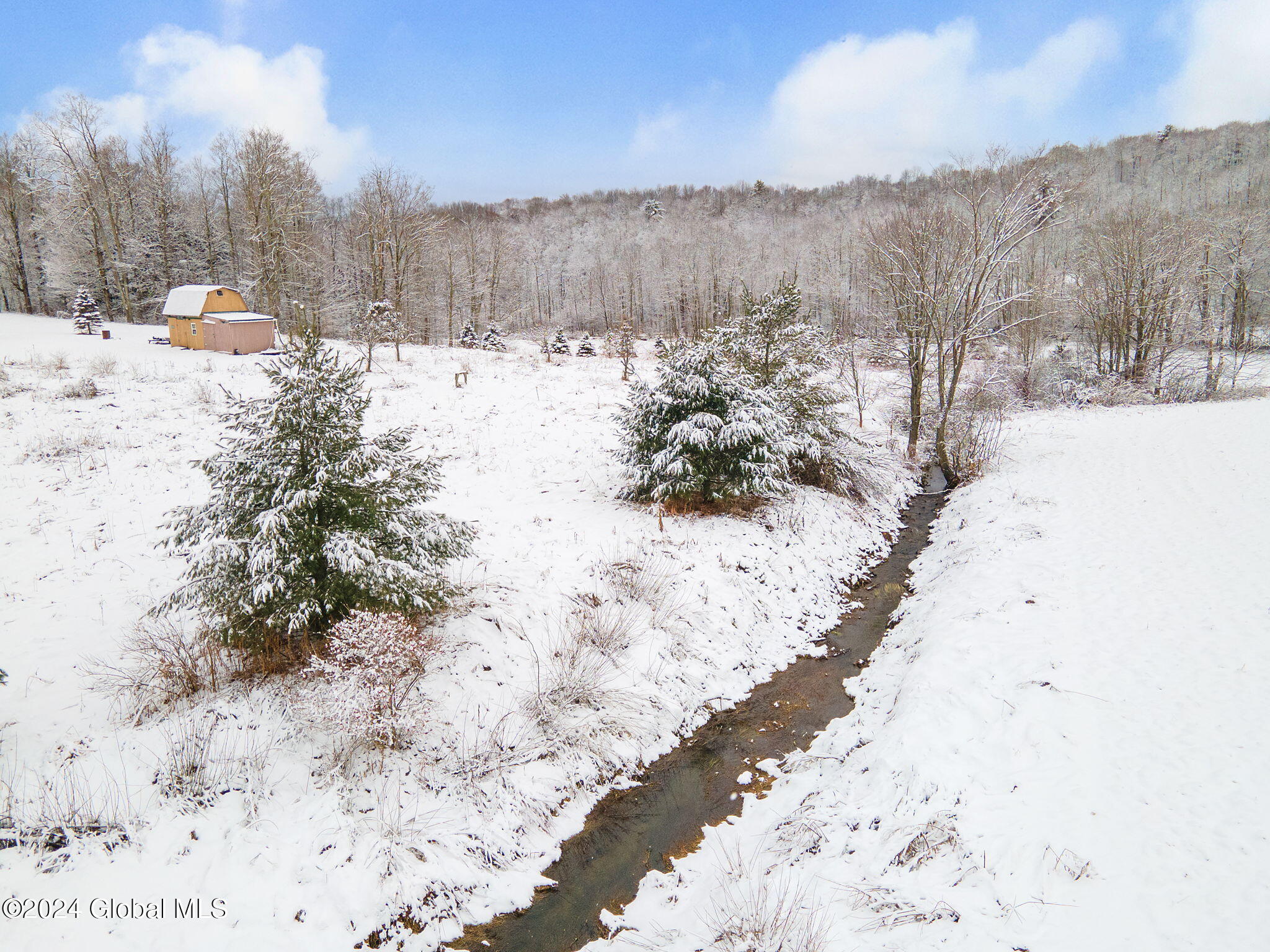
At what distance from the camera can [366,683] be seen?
5.75 meters

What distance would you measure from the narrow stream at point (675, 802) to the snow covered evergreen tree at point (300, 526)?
125 inches

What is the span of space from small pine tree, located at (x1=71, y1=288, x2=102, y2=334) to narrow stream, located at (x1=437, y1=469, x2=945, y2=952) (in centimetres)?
3903

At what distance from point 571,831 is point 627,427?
312 inches

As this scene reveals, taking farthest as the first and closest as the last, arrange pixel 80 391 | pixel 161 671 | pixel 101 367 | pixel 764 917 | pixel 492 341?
pixel 492 341
pixel 101 367
pixel 80 391
pixel 161 671
pixel 764 917

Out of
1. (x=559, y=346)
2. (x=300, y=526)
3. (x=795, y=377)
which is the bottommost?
(x=300, y=526)

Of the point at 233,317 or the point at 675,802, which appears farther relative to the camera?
the point at 233,317

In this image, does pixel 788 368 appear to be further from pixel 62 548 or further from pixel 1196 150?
pixel 1196 150

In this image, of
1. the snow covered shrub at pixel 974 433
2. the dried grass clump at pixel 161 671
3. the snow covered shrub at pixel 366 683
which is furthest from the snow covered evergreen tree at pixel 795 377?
the dried grass clump at pixel 161 671

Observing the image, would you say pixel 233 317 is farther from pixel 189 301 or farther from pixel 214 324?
pixel 189 301

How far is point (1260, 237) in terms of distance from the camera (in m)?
28.7

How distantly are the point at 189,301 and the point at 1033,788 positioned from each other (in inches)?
1443

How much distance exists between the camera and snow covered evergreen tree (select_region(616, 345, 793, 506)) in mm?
11555

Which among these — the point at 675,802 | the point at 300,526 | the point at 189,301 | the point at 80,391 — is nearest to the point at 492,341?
the point at 189,301

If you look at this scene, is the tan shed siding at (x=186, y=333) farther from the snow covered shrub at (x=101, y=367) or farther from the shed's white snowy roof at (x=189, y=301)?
the snow covered shrub at (x=101, y=367)
